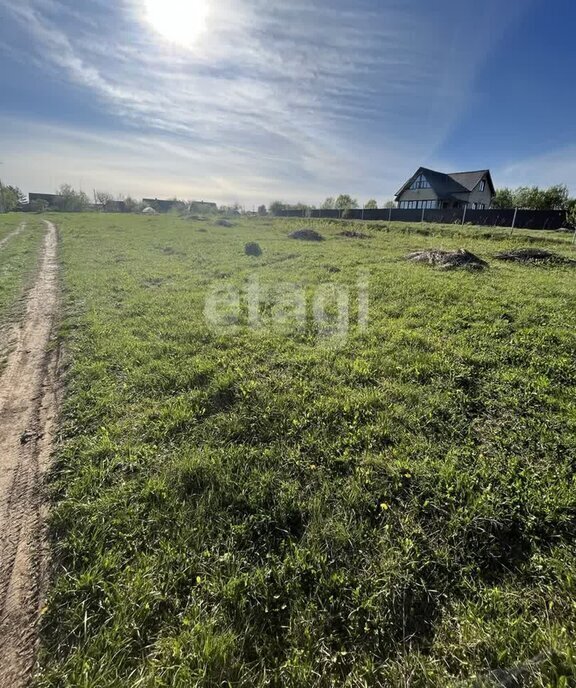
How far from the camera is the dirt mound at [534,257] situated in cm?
1043

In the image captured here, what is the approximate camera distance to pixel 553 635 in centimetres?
166

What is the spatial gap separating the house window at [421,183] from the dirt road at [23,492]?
42.8 meters

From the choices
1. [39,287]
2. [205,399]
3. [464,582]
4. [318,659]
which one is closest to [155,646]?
[318,659]

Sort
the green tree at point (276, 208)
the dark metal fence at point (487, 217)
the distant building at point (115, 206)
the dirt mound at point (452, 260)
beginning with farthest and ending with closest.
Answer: the distant building at point (115, 206) < the green tree at point (276, 208) < the dark metal fence at point (487, 217) < the dirt mound at point (452, 260)

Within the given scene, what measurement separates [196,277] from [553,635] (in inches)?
372

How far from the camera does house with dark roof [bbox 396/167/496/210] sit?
3684 cm

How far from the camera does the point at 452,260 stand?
9.90 meters

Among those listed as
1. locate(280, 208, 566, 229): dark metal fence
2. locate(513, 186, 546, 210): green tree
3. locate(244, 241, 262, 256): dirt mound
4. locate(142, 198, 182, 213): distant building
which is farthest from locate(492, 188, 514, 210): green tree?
locate(142, 198, 182, 213): distant building

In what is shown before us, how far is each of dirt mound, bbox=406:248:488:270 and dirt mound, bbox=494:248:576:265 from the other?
1.67 meters

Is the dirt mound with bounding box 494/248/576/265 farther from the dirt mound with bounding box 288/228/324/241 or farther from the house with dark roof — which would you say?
the house with dark roof

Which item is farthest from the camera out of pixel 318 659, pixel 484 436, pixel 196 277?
pixel 196 277

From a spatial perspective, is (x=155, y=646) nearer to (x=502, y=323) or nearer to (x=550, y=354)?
(x=550, y=354)

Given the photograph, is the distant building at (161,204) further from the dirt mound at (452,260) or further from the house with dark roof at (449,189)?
the dirt mound at (452,260)

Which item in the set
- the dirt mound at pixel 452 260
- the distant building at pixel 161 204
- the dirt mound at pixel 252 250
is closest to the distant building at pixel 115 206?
the distant building at pixel 161 204
